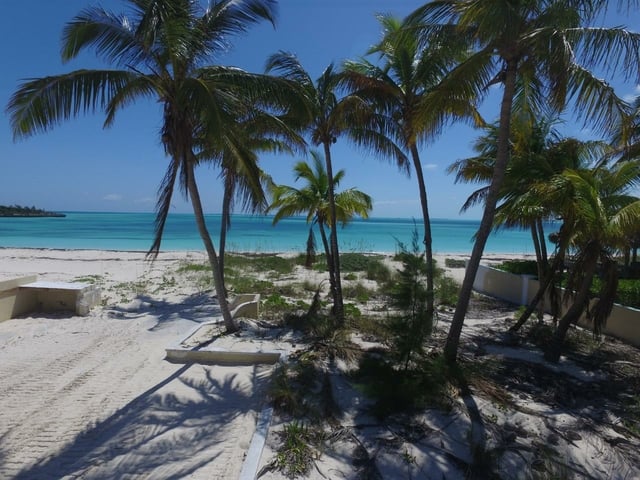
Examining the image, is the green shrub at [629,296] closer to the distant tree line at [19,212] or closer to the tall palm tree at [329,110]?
the tall palm tree at [329,110]

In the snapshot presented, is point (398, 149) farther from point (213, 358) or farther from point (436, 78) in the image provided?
point (213, 358)

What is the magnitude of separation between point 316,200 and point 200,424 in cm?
892

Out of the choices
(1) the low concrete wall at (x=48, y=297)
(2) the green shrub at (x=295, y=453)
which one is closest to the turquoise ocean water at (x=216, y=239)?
(2) the green shrub at (x=295, y=453)

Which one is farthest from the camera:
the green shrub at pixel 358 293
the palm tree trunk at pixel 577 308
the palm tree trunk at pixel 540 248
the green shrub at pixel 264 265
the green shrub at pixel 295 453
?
the green shrub at pixel 264 265

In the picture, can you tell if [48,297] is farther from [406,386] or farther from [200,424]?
[406,386]

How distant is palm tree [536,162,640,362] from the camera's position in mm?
5844

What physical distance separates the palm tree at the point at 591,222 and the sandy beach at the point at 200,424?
41.9 inches

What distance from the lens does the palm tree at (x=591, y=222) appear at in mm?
5844

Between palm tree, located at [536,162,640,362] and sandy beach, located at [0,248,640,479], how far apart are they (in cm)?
106

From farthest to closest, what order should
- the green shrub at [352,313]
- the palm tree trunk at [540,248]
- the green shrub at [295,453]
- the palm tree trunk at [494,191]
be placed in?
the palm tree trunk at [540,248] → the green shrub at [352,313] → the palm tree trunk at [494,191] → the green shrub at [295,453]

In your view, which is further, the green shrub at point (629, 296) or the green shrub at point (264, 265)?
the green shrub at point (264, 265)

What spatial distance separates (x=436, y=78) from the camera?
25.2ft

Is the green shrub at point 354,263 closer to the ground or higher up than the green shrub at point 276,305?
higher up

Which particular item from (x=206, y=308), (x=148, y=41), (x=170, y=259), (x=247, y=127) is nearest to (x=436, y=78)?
(x=247, y=127)
